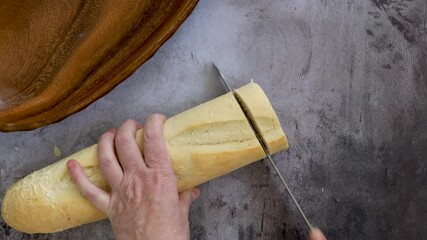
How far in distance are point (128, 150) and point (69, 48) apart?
0.84 feet

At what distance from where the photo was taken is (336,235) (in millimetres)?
1236

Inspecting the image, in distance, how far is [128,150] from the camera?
1.11m

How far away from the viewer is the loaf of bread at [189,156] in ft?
3.57

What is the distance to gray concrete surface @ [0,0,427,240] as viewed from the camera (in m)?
1.23

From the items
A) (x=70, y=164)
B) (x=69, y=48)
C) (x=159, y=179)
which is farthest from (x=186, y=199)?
(x=69, y=48)

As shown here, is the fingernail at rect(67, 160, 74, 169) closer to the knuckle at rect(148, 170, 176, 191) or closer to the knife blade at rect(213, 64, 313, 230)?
the knuckle at rect(148, 170, 176, 191)

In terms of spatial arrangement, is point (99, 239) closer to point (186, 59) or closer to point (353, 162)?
point (186, 59)

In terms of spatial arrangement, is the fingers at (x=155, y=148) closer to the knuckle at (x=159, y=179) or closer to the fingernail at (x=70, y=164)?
the knuckle at (x=159, y=179)

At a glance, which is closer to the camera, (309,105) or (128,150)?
(128,150)

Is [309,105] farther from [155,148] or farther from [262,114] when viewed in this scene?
[155,148]

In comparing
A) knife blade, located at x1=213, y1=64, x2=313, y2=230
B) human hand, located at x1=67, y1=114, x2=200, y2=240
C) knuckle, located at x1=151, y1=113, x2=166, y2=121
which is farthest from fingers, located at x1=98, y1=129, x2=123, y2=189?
knife blade, located at x1=213, y1=64, x2=313, y2=230

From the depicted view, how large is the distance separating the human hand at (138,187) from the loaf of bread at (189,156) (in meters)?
0.02

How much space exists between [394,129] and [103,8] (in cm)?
65

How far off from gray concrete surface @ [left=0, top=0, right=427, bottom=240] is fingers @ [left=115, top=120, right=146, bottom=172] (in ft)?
0.36
